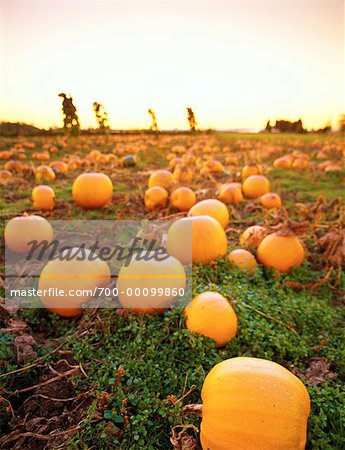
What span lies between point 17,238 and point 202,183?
5.27 meters

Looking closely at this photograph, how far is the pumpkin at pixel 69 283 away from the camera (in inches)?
129

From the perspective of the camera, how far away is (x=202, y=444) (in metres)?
1.97

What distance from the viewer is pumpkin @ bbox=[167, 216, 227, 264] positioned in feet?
12.6

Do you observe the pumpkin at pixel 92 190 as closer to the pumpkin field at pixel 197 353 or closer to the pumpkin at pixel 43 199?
the pumpkin at pixel 43 199

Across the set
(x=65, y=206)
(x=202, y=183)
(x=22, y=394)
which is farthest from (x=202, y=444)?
(x=202, y=183)

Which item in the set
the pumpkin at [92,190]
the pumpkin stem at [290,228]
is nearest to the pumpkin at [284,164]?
the pumpkin at [92,190]

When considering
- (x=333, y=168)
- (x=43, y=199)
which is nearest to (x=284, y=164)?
(x=333, y=168)

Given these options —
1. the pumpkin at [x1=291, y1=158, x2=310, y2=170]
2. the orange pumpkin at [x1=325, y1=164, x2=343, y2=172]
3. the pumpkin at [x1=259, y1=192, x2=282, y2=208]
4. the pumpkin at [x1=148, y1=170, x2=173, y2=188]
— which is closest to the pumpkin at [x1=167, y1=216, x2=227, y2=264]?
the pumpkin at [x1=259, y1=192, x2=282, y2=208]

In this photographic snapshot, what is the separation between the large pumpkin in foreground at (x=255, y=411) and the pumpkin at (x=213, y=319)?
2.30 ft

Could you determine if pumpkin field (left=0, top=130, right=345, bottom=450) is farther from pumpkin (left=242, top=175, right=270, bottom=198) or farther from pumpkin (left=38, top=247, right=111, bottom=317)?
pumpkin (left=242, top=175, right=270, bottom=198)

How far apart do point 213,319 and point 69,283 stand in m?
1.48

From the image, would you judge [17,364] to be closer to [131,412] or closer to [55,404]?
[55,404]

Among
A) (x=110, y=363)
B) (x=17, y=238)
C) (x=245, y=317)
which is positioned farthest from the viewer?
(x=17, y=238)

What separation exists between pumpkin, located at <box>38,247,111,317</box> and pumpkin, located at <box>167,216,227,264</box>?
3.30 feet
